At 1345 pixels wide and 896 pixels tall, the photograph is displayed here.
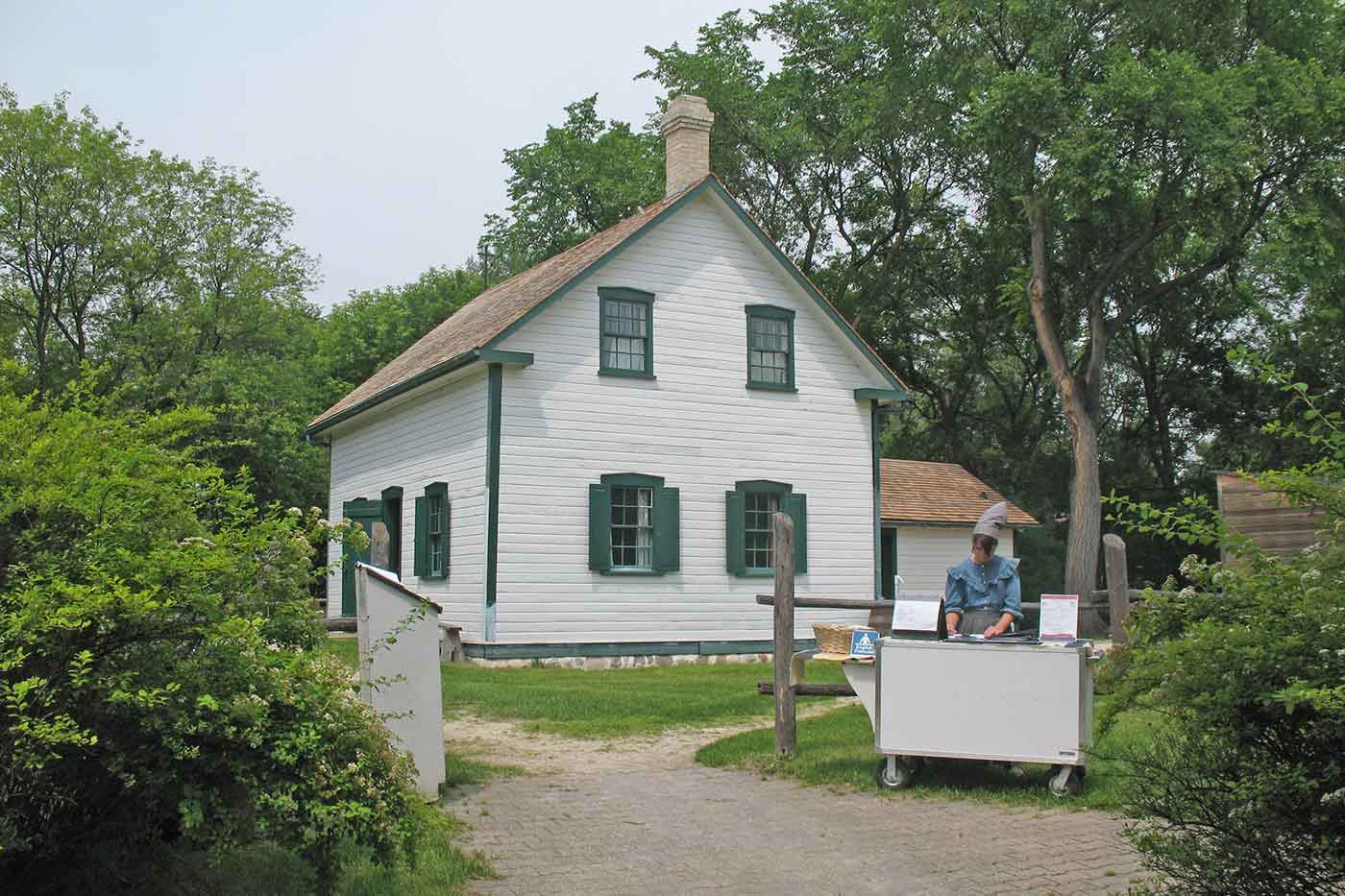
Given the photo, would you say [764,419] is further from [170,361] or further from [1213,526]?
[170,361]

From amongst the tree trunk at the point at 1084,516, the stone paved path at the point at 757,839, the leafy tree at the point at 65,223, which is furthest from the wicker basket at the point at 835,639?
the leafy tree at the point at 65,223

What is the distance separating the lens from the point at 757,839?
286 inches

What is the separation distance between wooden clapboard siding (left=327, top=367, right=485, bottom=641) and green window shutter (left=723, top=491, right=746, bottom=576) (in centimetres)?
410

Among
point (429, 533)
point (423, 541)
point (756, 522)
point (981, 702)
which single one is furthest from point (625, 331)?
point (981, 702)

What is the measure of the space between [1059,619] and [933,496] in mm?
21232

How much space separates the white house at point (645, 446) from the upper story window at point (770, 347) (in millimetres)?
33

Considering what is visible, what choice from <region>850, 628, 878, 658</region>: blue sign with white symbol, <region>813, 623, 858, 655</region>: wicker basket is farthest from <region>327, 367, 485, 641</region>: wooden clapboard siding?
<region>850, 628, 878, 658</region>: blue sign with white symbol

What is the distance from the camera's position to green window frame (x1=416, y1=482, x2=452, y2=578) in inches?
806

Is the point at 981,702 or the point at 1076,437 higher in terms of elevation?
the point at 1076,437

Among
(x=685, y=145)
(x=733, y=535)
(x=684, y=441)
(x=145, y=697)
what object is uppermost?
(x=685, y=145)

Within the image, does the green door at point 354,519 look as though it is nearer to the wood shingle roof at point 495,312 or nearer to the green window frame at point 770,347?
the wood shingle roof at point 495,312

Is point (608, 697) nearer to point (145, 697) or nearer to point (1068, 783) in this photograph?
point (1068, 783)

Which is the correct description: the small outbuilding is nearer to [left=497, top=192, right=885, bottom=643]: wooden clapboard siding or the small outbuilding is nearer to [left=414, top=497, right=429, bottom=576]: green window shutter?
[left=497, top=192, right=885, bottom=643]: wooden clapboard siding

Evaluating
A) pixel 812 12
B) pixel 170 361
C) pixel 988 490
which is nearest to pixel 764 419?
pixel 988 490
